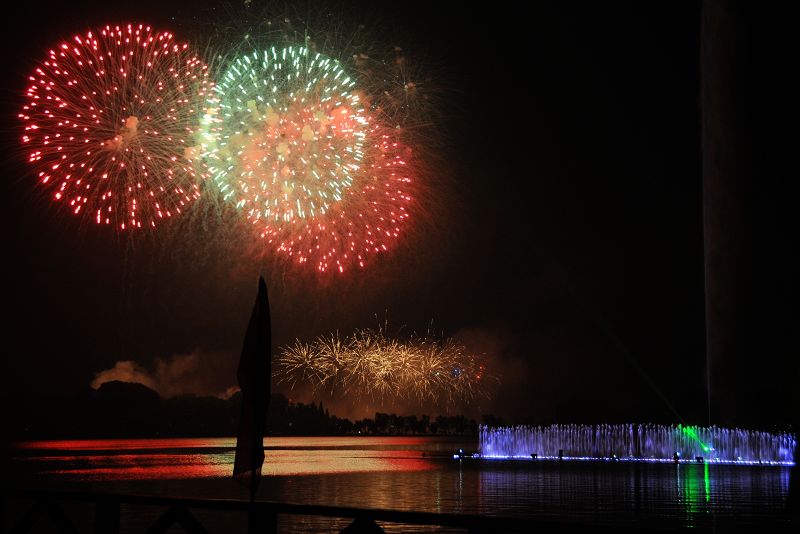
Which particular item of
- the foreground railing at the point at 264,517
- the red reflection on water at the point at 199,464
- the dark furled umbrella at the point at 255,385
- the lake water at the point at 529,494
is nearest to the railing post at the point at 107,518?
the foreground railing at the point at 264,517

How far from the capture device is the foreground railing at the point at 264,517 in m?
7.59

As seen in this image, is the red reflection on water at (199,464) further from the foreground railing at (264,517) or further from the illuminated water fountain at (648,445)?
the foreground railing at (264,517)

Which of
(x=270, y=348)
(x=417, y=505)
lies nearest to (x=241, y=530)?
(x=417, y=505)

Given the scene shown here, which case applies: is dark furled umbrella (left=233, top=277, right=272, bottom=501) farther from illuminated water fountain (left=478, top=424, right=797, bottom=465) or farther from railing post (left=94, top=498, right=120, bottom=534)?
illuminated water fountain (left=478, top=424, right=797, bottom=465)

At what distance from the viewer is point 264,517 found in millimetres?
9148

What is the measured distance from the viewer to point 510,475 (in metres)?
44.6

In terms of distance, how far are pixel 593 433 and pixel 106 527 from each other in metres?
82.9

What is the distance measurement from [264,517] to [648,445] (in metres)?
70.9

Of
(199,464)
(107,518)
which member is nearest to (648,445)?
(199,464)

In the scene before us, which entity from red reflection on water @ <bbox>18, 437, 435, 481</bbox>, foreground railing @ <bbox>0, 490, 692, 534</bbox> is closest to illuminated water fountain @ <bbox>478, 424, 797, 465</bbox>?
red reflection on water @ <bbox>18, 437, 435, 481</bbox>

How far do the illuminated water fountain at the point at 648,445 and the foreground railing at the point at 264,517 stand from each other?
2035 inches

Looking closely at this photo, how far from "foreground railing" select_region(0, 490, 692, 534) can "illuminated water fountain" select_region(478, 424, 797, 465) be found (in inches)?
2035

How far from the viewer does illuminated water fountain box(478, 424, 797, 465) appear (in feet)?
196

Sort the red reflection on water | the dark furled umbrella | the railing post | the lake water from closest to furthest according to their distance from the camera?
1. the dark furled umbrella
2. the railing post
3. the lake water
4. the red reflection on water
